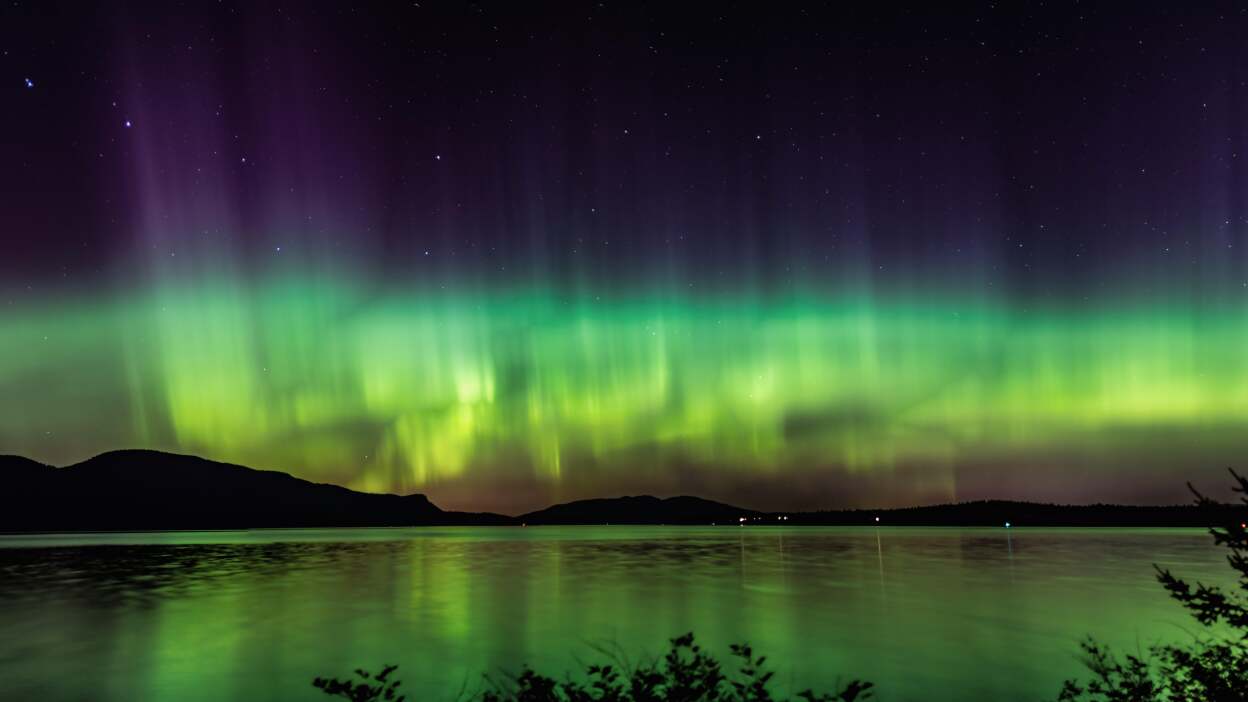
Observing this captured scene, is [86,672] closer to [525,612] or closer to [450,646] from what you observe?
[450,646]

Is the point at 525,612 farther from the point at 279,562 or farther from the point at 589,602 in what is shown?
the point at 279,562

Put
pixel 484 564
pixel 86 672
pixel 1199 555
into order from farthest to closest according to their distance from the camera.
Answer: pixel 1199 555 → pixel 484 564 → pixel 86 672

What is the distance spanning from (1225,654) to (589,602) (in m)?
26.8

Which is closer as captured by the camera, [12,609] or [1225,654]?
[1225,654]

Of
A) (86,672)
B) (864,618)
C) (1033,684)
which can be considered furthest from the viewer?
(864,618)

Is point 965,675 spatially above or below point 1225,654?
below

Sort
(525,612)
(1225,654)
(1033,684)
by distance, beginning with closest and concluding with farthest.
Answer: (1225,654)
(1033,684)
(525,612)

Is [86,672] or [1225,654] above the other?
[1225,654]

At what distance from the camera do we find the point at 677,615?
30.6 meters

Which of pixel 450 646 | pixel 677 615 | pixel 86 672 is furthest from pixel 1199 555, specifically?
pixel 86 672

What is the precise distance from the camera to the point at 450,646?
2455 centimetres

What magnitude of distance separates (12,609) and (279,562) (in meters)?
33.5

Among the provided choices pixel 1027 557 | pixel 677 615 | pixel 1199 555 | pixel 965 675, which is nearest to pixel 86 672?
pixel 677 615

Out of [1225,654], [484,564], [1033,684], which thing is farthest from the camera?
[484,564]
